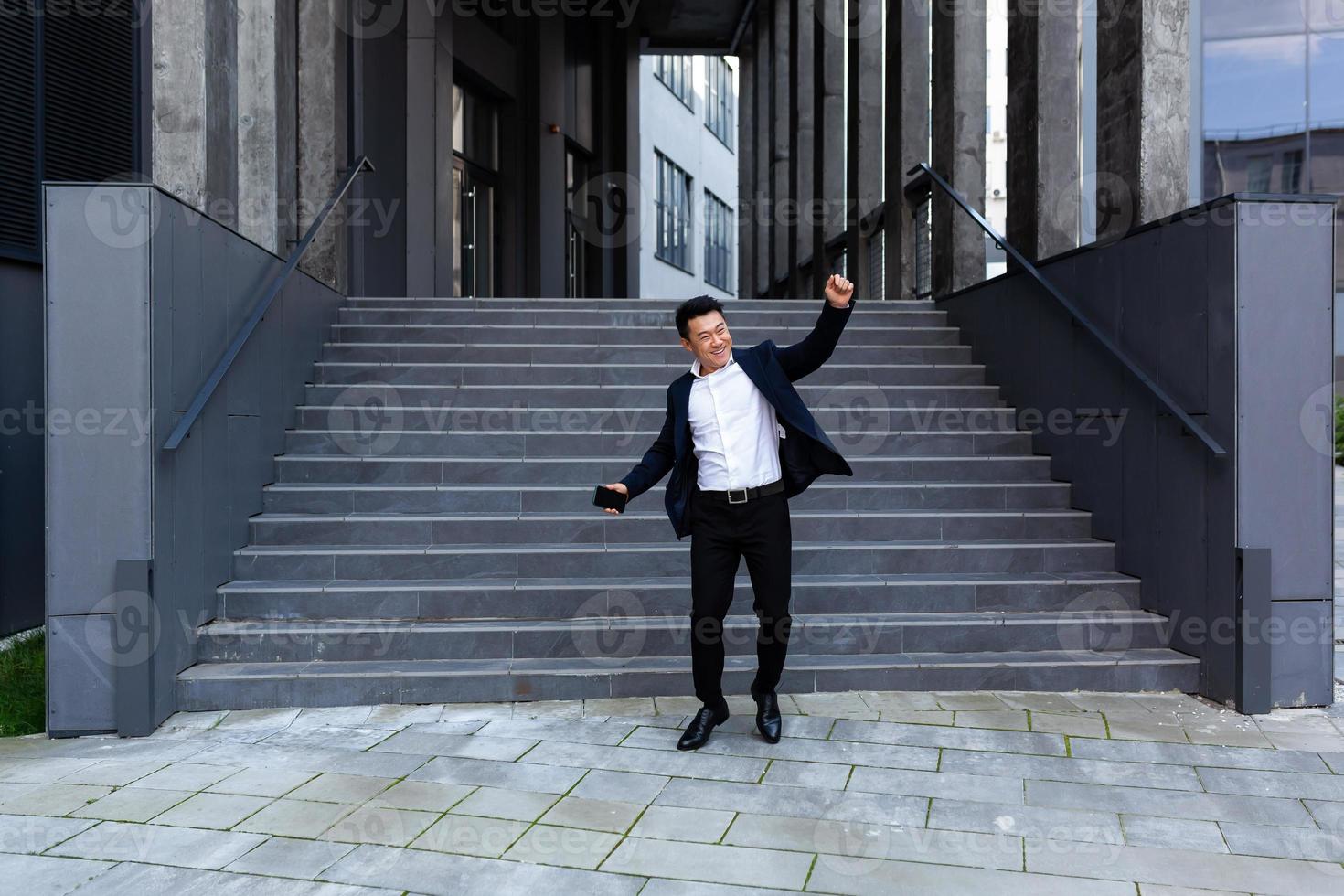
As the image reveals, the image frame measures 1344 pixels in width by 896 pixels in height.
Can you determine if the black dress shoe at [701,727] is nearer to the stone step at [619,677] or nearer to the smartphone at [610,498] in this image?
the stone step at [619,677]

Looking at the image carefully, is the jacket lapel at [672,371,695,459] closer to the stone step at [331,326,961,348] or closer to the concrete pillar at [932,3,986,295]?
the stone step at [331,326,961,348]

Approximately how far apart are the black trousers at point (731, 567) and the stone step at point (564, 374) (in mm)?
3221

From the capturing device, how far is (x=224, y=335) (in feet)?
18.0

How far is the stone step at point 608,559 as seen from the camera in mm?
5586

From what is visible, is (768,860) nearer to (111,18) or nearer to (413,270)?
(111,18)

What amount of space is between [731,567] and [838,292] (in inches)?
45.0

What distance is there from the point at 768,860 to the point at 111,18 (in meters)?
7.15

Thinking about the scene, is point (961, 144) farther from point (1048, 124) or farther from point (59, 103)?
point (59, 103)

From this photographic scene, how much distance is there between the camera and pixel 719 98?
1289 inches

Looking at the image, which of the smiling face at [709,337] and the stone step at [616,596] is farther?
the stone step at [616,596]

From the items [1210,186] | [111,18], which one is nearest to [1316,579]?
[111,18]

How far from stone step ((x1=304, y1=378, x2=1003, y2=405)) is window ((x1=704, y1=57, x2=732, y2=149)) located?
82.9 feet

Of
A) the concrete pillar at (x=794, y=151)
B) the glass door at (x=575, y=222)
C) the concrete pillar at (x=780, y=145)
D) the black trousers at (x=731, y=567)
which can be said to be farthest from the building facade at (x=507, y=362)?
the concrete pillar at (x=780, y=145)

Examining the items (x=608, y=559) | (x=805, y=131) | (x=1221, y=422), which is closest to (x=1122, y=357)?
(x=1221, y=422)
